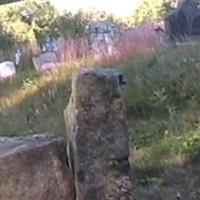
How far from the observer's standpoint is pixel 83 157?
2.66m

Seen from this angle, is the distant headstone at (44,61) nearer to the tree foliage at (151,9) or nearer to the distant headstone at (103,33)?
the distant headstone at (103,33)

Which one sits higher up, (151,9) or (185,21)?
(185,21)

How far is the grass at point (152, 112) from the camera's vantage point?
4152 millimetres

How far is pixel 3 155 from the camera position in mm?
2688

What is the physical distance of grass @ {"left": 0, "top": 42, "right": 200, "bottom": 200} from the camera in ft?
13.6

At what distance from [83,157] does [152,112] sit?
265 centimetres

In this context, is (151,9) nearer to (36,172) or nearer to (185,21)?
(185,21)

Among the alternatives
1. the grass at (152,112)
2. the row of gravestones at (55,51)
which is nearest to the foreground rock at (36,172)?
the grass at (152,112)

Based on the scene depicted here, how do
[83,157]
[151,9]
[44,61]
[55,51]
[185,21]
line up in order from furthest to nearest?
[151,9] → [55,51] → [44,61] → [185,21] → [83,157]

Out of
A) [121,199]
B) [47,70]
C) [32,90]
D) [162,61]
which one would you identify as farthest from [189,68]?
[121,199]

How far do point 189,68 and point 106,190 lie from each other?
3.01m

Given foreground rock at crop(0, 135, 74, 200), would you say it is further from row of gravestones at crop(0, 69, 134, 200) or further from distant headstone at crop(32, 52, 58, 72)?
distant headstone at crop(32, 52, 58, 72)

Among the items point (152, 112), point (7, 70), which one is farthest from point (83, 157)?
point (7, 70)

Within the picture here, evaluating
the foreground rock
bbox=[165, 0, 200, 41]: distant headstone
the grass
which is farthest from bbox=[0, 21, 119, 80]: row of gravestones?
the foreground rock
